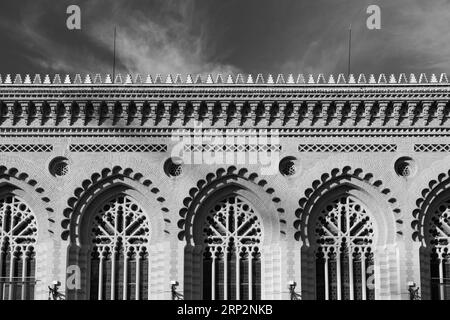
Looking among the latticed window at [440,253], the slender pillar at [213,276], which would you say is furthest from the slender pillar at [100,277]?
the latticed window at [440,253]

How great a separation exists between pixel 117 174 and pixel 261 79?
4.34 m

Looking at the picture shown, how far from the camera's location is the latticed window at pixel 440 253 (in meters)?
25.7

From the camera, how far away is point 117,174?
2602cm

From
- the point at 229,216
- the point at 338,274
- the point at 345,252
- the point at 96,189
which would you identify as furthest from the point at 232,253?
the point at 96,189

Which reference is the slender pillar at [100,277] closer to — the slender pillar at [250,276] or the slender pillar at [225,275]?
the slender pillar at [225,275]

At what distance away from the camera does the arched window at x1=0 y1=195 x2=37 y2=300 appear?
25.7 meters

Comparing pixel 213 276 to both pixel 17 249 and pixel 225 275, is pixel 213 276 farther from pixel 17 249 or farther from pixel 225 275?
pixel 17 249

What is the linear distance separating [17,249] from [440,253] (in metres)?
10.4

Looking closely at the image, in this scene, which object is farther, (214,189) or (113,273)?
(214,189)

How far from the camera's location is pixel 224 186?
26016 millimetres

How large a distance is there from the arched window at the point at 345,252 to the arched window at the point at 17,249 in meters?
7.08

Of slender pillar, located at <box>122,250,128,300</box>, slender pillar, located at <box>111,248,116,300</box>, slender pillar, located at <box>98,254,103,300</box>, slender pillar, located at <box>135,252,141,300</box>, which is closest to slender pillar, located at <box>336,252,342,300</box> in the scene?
slender pillar, located at <box>135,252,141,300</box>

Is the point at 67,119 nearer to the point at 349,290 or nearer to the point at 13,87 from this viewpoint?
the point at 13,87
